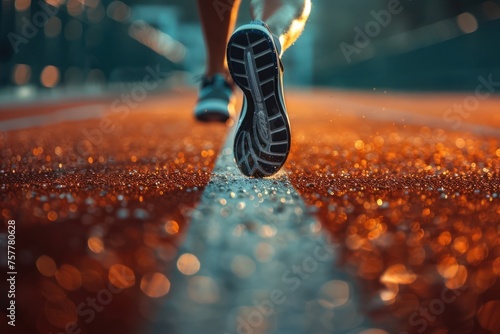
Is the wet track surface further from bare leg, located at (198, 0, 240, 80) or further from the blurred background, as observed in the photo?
the blurred background

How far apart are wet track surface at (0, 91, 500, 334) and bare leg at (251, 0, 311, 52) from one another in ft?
1.42

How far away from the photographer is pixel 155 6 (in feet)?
147

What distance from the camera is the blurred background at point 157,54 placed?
1173cm

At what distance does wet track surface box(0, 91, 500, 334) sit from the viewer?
1.00m

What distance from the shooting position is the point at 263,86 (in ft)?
6.81

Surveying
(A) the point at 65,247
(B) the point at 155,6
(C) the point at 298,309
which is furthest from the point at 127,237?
(B) the point at 155,6

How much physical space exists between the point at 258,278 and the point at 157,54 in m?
36.4

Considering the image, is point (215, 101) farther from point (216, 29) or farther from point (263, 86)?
point (263, 86)

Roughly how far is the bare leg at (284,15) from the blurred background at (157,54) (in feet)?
5.92

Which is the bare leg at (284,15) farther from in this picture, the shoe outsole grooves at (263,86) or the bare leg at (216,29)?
the bare leg at (216,29)

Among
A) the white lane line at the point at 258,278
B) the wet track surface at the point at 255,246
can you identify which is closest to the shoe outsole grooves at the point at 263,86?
the wet track surface at the point at 255,246

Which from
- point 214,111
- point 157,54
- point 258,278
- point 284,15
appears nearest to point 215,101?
point 214,111

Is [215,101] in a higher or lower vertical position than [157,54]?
higher

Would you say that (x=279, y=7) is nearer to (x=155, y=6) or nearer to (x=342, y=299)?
(x=342, y=299)
